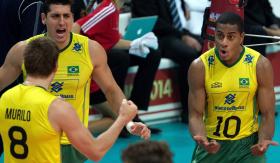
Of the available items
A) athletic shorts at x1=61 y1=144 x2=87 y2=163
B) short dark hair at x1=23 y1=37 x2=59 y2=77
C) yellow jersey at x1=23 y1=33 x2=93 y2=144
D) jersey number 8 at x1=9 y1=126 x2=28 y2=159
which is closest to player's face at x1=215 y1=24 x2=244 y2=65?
yellow jersey at x1=23 y1=33 x2=93 y2=144

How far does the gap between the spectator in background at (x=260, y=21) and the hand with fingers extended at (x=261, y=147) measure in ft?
15.9

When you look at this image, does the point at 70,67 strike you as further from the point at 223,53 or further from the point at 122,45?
the point at 122,45

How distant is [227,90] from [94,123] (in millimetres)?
3660

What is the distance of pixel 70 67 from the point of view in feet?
20.7

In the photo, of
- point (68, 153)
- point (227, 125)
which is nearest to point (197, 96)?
point (227, 125)

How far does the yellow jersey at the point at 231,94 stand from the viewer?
6465 mm

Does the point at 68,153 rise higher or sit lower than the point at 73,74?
lower

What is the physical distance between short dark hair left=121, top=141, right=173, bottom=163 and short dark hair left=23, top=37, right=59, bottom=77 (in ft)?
4.12

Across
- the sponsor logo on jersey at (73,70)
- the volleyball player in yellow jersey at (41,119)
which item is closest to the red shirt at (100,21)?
the sponsor logo on jersey at (73,70)

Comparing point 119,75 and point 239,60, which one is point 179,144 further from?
point 239,60

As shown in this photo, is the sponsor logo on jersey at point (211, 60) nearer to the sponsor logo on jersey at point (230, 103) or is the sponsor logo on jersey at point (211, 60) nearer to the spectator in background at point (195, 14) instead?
the sponsor logo on jersey at point (230, 103)

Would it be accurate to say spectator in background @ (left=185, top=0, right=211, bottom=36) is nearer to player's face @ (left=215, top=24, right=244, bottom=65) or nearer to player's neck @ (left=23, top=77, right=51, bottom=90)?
player's face @ (left=215, top=24, right=244, bottom=65)

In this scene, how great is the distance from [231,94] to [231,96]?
0.02m

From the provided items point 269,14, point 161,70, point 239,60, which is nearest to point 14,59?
point 239,60
